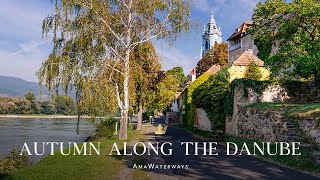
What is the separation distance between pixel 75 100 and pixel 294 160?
1241 centimetres

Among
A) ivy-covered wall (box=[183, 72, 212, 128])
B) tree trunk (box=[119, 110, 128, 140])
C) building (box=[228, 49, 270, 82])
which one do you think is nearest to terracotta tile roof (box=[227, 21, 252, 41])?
ivy-covered wall (box=[183, 72, 212, 128])

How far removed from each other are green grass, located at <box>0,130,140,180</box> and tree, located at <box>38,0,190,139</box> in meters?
6.61

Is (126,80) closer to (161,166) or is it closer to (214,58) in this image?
(161,166)

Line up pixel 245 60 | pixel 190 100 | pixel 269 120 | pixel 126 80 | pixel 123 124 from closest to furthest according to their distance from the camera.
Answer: pixel 269 120
pixel 126 80
pixel 123 124
pixel 245 60
pixel 190 100

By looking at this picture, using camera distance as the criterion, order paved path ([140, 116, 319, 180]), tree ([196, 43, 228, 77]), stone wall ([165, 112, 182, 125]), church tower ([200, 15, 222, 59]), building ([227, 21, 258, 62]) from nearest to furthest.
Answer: paved path ([140, 116, 319, 180]) → building ([227, 21, 258, 62]) → stone wall ([165, 112, 182, 125]) → tree ([196, 43, 228, 77]) → church tower ([200, 15, 222, 59])

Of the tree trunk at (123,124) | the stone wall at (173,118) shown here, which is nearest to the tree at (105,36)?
the tree trunk at (123,124)

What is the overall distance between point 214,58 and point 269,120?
5544 centimetres

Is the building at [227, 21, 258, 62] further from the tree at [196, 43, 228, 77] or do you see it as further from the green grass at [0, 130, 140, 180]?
the green grass at [0, 130, 140, 180]

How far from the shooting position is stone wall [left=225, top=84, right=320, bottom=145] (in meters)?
15.2

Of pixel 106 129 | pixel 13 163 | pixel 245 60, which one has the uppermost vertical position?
pixel 245 60

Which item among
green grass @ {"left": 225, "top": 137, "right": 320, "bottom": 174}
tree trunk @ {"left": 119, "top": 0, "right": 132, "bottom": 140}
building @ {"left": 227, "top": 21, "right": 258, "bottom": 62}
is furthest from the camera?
building @ {"left": 227, "top": 21, "right": 258, "bottom": 62}

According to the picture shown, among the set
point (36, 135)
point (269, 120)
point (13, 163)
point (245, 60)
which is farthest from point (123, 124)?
point (36, 135)

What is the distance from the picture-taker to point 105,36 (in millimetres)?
21203

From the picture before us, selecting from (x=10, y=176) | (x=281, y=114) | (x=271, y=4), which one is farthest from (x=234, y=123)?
(x=10, y=176)
